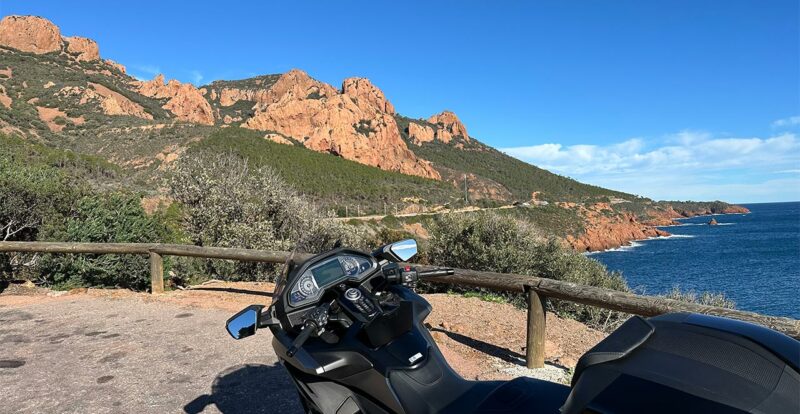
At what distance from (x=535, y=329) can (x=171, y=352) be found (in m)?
3.79

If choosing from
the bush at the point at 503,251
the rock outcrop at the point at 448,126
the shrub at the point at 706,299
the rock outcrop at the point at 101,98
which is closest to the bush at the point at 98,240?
the bush at the point at 503,251

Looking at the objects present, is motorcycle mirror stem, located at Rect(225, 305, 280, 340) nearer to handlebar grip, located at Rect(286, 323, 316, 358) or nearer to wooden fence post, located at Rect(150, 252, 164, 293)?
handlebar grip, located at Rect(286, 323, 316, 358)

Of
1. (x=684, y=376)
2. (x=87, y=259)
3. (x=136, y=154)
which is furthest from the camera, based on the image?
(x=136, y=154)

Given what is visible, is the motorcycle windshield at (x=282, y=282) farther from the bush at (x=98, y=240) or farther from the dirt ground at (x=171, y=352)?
the bush at (x=98, y=240)

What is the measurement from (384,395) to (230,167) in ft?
46.3

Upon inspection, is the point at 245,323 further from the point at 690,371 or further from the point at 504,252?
the point at 504,252

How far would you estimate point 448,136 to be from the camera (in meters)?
129

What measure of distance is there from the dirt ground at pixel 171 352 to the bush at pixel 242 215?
4.15 metres

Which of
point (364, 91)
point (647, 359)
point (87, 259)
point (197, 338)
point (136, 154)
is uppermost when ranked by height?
point (364, 91)

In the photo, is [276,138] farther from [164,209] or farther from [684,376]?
[684,376]

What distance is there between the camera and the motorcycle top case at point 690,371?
109cm

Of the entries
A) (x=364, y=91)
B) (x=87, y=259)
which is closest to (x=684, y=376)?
(x=87, y=259)

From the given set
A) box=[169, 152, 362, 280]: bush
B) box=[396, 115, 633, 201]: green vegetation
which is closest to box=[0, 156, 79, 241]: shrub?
box=[169, 152, 362, 280]: bush

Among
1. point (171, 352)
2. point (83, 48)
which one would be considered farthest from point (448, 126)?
point (171, 352)
